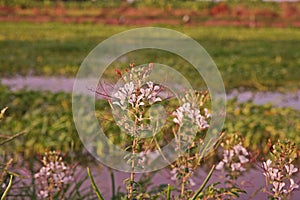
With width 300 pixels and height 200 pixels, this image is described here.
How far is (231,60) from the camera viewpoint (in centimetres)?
1645

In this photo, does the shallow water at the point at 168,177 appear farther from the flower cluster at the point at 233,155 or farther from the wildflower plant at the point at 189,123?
the wildflower plant at the point at 189,123

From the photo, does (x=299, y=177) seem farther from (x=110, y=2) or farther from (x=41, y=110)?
(x=110, y=2)

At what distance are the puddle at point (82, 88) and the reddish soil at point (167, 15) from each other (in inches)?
934

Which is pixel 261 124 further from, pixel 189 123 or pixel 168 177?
pixel 189 123

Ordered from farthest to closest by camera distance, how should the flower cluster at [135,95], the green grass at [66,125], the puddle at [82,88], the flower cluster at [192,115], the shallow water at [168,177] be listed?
the puddle at [82,88] < the green grass at [66,125] < the shallow water at [168,177] < the flower cluster at [192,115] < the flower cluster at [135,95]

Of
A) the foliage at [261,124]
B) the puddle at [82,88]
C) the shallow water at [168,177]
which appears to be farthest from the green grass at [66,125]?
the puddle at [82,88]

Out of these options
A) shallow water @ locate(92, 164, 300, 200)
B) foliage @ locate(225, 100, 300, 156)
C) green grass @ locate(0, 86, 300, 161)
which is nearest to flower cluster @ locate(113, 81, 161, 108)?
shallow water @ locate(92, 164, 300, 200)

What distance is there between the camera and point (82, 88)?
10523 mm

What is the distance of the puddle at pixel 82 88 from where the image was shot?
10.5m

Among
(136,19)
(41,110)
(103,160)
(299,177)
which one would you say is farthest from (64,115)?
(136,19)

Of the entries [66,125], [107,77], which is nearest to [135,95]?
[66,125]

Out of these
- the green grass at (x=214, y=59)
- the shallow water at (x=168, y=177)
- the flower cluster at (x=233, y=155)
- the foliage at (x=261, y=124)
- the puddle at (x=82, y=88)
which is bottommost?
the flower cluster at (x=233, y=155)

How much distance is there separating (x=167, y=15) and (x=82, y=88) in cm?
3129

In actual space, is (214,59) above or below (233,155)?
above
